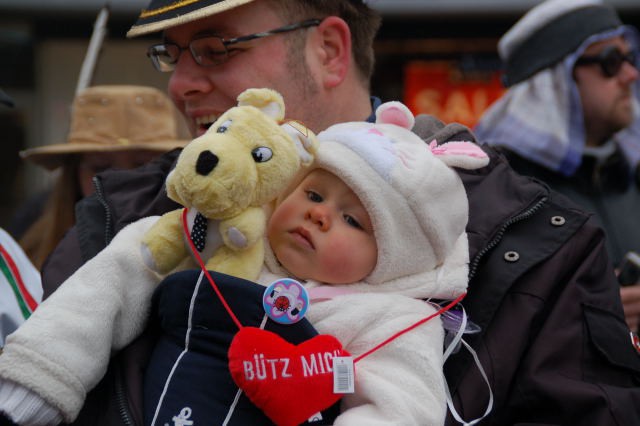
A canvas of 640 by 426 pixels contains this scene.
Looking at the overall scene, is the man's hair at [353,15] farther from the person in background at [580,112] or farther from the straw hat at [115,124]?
the straw hat at [115,124]

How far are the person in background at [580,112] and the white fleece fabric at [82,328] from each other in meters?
2.18

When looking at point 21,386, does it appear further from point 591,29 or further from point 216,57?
point 591,29

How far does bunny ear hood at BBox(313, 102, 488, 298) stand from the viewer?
72.2 inches

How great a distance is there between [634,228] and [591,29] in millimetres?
980

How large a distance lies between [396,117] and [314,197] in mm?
311

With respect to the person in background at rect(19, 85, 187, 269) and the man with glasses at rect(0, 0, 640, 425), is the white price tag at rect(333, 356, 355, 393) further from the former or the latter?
the person in background at rect(19, 85, 187, 269)

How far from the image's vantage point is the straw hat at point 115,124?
4.05 meters

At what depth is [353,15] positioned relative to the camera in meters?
2.76

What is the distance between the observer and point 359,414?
1.67 meters

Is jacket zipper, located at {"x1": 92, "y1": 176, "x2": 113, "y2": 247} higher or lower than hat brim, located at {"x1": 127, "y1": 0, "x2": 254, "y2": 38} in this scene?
lower

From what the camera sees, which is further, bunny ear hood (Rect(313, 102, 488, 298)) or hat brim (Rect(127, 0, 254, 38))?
hat brim (Rect(127, 0, 254, 38))

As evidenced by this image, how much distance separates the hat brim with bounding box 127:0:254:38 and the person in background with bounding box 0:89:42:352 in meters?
0.56

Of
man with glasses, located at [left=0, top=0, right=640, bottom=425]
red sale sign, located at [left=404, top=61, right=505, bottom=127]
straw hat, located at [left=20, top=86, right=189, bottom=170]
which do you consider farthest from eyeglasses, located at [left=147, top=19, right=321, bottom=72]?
red sale sign, located at [left=404, top=61, right=505, bottom=127]

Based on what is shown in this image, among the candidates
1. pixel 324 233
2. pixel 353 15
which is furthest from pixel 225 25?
pixel 324 233
